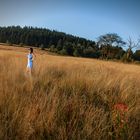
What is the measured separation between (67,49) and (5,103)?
68197mm

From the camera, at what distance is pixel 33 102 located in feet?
12.1

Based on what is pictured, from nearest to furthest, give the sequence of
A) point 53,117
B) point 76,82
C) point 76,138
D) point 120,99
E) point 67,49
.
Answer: point 76,138
point 53,117
point 120,99
point 76,82
point 67,49

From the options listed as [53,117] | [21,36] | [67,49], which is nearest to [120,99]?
[53,117]

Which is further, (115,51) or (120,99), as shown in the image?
(115,51)

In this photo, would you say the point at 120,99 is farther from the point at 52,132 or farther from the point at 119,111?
the point at 52,132

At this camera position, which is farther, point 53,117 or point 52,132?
point 53,117

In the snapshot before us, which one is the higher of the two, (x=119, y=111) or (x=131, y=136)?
(x=119, y=111)

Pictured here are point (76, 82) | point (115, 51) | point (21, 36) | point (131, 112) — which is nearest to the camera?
point (131, 112)

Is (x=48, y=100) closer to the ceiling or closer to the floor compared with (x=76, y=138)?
closer to the ceiling

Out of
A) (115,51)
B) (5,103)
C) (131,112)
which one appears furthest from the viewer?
(115,51)

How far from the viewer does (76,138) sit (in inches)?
116

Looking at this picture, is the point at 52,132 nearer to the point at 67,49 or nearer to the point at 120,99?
the point at 120,99

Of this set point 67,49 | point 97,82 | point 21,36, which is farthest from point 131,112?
point 21,36

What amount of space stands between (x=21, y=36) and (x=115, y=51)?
47.8m
